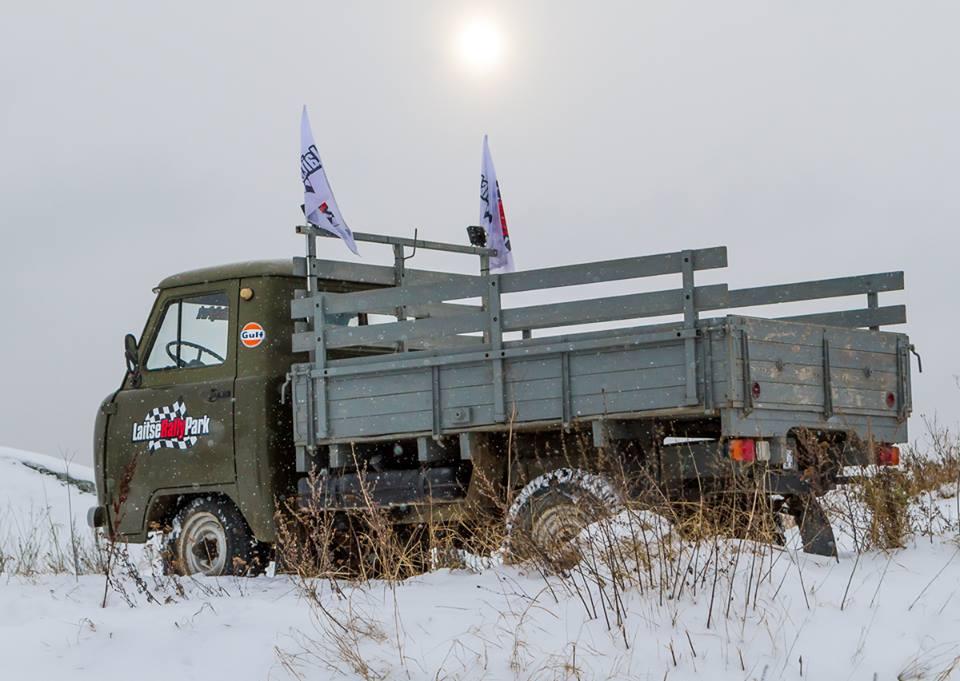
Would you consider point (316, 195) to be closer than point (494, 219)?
Yes

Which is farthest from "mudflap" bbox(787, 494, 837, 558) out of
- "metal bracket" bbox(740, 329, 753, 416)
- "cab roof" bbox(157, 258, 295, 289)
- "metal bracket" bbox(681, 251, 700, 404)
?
"cab roof" bbox(157, 258, 295, 289)

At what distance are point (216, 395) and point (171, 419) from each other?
0.53 meters

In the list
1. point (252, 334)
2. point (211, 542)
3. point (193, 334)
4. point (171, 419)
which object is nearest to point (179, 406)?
point (171, 419)

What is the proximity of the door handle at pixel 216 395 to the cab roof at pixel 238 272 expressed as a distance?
82 cm

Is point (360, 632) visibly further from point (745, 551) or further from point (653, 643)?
point (745, 551)

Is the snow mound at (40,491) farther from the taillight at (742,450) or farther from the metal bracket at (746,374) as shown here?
the metal bracket at (746,374)

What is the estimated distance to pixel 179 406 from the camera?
10.4 metres

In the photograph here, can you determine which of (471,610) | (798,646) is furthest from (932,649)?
(471,610)

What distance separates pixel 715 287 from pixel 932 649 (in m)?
2.42

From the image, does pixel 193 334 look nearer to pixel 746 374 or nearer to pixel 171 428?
pixel 171 428

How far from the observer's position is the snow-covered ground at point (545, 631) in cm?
629

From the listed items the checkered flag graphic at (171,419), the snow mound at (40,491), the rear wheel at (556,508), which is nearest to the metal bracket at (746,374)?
the rear wheel at (556,508)

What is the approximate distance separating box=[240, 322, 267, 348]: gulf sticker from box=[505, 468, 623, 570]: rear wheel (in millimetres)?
2538

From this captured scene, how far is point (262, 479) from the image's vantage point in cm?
989
